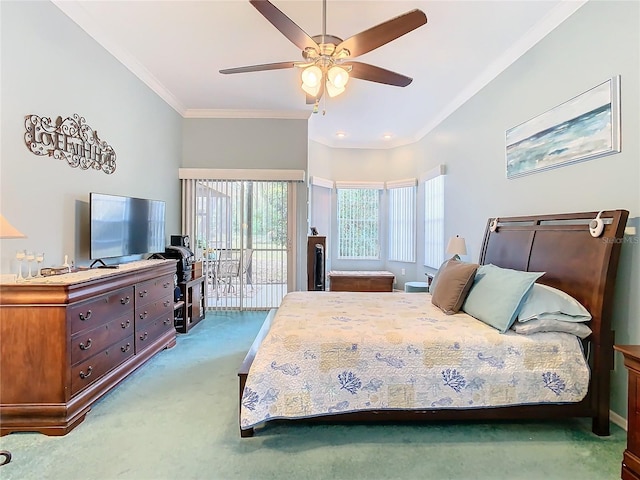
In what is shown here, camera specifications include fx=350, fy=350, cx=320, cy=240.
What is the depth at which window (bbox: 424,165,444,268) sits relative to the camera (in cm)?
515

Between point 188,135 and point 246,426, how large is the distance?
14.2 ft

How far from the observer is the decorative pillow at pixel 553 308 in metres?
2.12

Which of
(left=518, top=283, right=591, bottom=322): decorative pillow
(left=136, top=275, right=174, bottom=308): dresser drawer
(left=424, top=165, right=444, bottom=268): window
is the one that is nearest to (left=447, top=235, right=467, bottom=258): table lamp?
(left=424, top=165, right=444, bottom=268): window

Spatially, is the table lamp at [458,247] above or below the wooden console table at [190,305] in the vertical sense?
above

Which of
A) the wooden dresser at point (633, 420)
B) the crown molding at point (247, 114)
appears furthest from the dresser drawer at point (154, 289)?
the wooden dresser at point (633, 420)

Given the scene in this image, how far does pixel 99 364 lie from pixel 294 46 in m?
3.02

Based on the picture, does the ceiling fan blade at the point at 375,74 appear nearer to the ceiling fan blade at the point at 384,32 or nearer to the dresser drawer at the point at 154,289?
the ceiling fan blade at the point at 384,32

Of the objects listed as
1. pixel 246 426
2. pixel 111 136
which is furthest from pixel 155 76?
pixel 246 426

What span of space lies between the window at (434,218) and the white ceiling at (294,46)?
932mm

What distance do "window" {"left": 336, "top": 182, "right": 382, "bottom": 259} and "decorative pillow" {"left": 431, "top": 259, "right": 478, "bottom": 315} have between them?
399cm

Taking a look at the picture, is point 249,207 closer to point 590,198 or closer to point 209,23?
point 209,23

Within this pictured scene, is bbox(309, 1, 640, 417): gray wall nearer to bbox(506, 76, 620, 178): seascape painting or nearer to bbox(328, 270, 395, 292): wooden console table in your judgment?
bbox(506, 76, 620, 178): seascape painting

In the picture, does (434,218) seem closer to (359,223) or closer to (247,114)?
(359,223)

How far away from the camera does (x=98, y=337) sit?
94.9 inches
